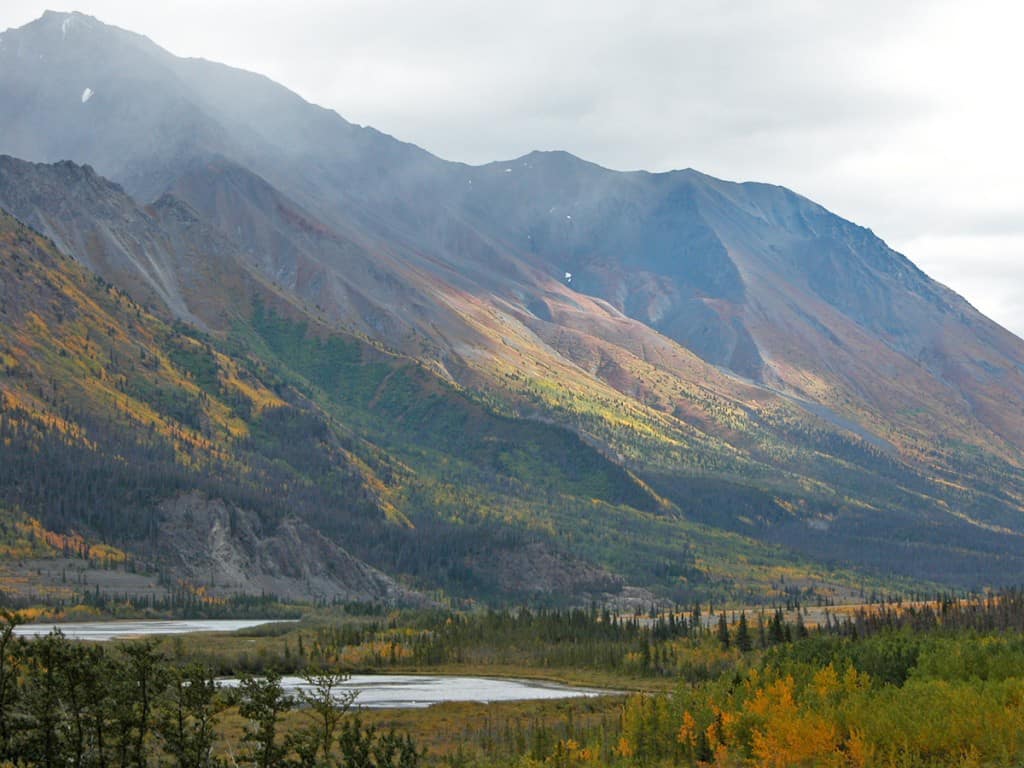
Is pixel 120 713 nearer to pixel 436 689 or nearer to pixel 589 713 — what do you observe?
pixel 589 713

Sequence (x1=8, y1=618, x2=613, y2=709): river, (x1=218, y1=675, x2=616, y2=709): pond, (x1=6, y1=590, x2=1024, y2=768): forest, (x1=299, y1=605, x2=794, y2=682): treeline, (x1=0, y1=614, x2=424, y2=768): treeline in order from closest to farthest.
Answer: (x1=0, y1=614, x2=424, y2=768): treeline < (x1=6, y1=590, x2=1024, y2=768): forest < (x1=218, y1=675, x2=616, y2=709): pond < (x1=8, y1=618, x2=613, y2=709): river < (x1=299, y1=605, x2=794, y2=682): treeline

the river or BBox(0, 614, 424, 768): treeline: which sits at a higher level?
BBox(0, 614, 424, 768): treeline

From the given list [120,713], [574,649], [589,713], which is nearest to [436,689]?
[589,713]

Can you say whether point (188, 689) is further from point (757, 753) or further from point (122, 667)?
point (757, 753)

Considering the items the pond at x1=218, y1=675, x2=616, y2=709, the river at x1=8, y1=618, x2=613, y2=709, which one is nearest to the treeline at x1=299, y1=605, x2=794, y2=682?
the river at x1=8, y1=618, x2=613, y2=709

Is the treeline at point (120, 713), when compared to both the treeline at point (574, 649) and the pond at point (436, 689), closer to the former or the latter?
the pond at point (436, 689)

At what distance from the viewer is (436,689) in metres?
151

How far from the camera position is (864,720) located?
77.7 meters

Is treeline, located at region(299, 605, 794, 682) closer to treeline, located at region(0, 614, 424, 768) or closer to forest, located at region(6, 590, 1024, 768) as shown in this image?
forest, located at region(6, 590, 1024, 768)

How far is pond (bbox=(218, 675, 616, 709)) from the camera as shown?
444ft

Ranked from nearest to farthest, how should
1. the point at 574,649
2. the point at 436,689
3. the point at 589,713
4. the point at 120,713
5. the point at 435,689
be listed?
the point at 120,713 < the point at 589,713 < the point at 435,689 < the point at 436,689 < the point at 574,649

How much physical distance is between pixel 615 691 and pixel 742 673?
3510cm

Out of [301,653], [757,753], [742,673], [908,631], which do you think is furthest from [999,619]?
[757,753]

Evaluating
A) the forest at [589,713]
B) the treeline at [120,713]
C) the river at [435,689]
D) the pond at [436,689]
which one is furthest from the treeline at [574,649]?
the treeline at [120,713]
